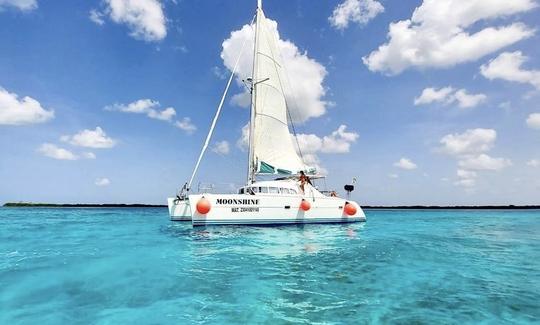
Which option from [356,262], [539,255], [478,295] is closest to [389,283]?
[478,295]

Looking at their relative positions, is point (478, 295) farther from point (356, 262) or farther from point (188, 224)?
point (188, 224)

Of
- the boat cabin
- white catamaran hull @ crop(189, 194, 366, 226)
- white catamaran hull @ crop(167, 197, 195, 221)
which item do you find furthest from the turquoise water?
white catamaran hull @ crop(167, 197, 195, 221)

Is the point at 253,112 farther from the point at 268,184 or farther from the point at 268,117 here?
the point at 268,184

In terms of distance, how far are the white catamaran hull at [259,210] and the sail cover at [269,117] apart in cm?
335

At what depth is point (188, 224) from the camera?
23766 mm

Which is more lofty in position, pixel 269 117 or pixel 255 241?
pixel 269 117

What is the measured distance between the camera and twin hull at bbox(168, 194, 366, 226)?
20.2 m

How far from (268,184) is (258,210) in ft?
6.64

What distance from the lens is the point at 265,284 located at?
8.28 metres

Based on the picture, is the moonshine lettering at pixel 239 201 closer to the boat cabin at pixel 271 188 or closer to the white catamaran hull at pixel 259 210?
the white catamaran hull at pixel 259 210

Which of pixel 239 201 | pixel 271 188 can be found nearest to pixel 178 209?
pixel 239 201

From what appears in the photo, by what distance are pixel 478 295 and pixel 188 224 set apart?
19.5 meters

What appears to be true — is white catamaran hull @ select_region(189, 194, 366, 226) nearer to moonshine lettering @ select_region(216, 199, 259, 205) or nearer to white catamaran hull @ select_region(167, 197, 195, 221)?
moonshine lettering @ select_region(216, 199, 259, 205)

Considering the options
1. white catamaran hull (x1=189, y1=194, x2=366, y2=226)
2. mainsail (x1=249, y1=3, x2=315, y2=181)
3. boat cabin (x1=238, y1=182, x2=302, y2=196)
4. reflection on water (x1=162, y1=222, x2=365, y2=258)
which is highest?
mainsail (x1=249, y1=3, x2=315, y2=181)
